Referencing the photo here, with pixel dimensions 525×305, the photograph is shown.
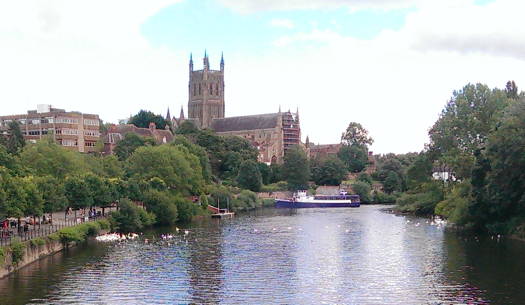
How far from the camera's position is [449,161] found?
100000 millimetres

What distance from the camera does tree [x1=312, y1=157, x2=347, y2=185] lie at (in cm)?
18812

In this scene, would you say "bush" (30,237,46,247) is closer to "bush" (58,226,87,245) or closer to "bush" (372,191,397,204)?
"bush" (58,226,87,245)

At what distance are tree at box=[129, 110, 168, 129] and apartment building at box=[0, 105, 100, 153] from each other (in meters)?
44.6

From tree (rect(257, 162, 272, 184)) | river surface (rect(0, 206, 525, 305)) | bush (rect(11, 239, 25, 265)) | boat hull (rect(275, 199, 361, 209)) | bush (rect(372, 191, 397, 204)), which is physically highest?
tree (rect(257, 162, 272, 184))

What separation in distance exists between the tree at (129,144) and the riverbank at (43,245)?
220ft

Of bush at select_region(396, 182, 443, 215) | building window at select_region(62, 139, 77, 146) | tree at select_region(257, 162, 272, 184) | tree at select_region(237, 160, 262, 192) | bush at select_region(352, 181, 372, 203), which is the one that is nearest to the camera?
bush at select_region(396, 182, 443, 215)

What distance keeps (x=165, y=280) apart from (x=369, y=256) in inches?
813

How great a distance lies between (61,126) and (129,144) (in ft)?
55.3

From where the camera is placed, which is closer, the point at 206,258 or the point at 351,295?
the point at 351,295

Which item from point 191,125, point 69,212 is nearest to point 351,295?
point 69,212

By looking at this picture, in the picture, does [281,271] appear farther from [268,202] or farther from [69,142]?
[268,202]

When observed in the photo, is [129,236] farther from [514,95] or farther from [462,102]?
[514,95]

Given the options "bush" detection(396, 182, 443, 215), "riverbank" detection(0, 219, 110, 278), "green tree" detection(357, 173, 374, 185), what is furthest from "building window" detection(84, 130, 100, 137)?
"green tree" detection(357, 173, 374, 185)

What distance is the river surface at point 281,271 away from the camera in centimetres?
4420
